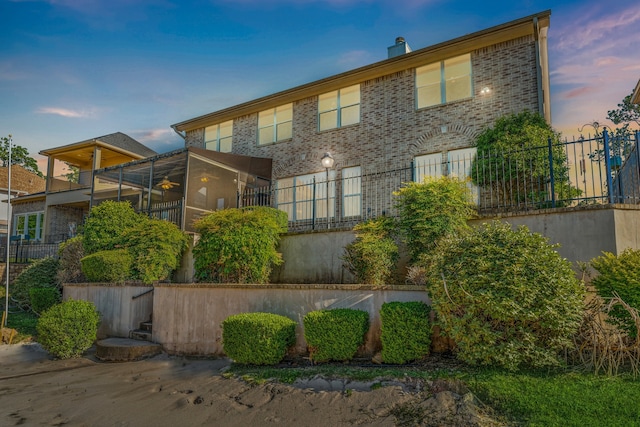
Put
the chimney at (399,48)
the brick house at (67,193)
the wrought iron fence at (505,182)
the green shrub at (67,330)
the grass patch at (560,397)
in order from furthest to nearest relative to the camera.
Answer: the brick house at (67,193) < the chimney at (399,48) < the green shrub at (67,330) < the wrought iron fence at (505,182) < the grass patch at (560,397)

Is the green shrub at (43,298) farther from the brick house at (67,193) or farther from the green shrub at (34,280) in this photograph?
the brick house at (67,193)

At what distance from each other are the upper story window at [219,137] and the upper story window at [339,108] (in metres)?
4.86

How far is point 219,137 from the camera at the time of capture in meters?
19.4

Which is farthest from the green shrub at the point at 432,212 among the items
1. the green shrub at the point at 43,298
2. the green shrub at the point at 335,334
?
the green shrub at the point at 43,298

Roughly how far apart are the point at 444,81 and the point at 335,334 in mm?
10159

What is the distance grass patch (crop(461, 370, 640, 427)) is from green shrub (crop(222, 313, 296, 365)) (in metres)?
3.25

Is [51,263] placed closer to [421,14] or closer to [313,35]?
[313,35]

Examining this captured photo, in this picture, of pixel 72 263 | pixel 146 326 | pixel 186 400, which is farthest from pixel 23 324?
pixel 186 400

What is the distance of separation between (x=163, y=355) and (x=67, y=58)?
39.1 ft

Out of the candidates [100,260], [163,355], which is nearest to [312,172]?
[100,260]

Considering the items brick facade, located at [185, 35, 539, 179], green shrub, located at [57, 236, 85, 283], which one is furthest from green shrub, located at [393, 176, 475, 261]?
green shrub, located at [57, 236, 85, 283]

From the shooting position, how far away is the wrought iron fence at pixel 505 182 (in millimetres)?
7730

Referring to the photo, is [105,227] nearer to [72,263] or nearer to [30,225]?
[72,263]

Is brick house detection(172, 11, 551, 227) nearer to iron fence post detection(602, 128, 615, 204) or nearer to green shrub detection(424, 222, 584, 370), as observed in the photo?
iron fence post detection(602, 128, 615, 204)
